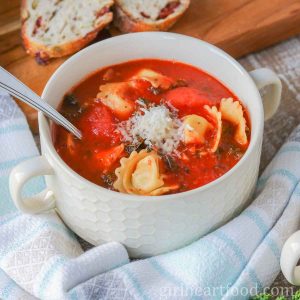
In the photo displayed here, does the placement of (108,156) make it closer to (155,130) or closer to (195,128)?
(155,130)

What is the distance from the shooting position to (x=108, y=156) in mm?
2072

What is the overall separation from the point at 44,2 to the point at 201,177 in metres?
1.27

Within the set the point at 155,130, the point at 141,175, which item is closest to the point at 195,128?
the point at 155,130

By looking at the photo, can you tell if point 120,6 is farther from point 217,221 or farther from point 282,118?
point 217,221

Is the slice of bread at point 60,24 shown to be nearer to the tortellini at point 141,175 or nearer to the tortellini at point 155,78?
Answer: the tortellini at point 155,78

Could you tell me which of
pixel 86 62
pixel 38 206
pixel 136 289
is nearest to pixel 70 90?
pixel 86 62

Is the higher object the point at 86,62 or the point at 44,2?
the point at 86,62

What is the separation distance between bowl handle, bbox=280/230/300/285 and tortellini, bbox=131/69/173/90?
2.19 ft

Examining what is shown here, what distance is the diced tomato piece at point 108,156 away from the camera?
2059mm

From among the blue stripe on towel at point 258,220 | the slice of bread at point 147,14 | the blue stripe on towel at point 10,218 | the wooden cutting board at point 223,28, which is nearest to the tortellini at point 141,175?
the blue stripe on towel at point 258,220

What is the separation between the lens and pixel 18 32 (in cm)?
295

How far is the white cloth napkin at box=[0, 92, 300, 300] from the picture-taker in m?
1.98

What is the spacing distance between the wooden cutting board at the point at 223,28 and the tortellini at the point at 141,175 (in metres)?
0.84

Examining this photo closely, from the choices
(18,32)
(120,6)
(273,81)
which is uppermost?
(273,81)
